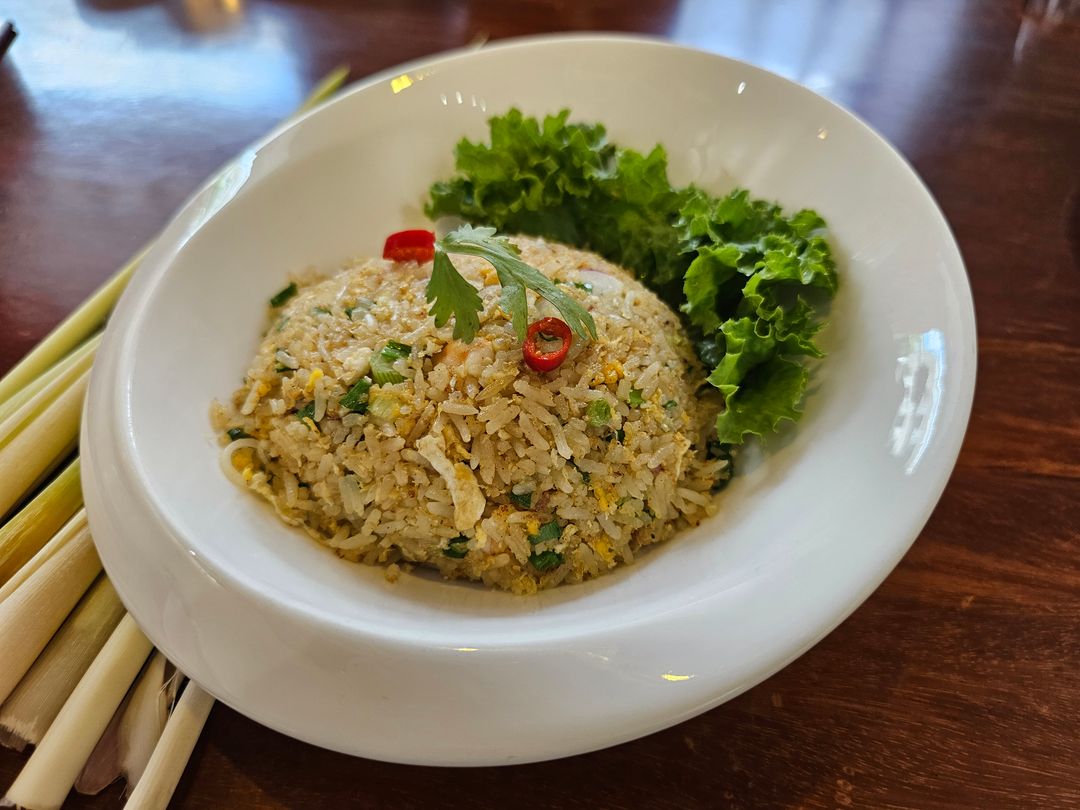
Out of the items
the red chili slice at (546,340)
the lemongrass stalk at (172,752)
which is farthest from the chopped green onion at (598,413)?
the lemongrass stalk at (172,752)

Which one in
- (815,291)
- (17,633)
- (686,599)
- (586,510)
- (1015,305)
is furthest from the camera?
(1015,305)

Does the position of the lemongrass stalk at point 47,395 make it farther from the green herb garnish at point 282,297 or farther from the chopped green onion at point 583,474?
the chopped green onion at point 583,474

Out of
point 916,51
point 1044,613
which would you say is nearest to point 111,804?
point 1044,613

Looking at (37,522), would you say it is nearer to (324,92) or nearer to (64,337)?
(64,337)

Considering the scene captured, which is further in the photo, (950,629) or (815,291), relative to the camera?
(815,291)

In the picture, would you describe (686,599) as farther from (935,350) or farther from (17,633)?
(17,633)

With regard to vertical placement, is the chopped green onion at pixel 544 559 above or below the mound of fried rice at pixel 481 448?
below
